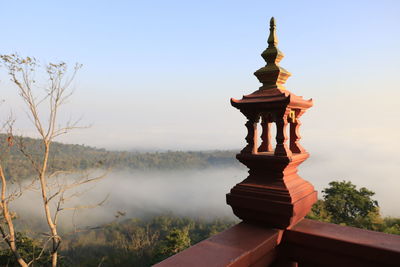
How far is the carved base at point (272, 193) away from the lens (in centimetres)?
160

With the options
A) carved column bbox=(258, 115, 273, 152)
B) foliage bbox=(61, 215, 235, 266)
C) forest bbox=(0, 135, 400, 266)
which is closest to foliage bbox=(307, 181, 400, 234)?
forest bbox=(0, 135, 400, 266)

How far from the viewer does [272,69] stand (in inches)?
75.7

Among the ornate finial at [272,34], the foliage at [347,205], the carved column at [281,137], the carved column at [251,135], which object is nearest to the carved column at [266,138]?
the carved column at [251,135]

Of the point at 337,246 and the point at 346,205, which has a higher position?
the point at 337,246

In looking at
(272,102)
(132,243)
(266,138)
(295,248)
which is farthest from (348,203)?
(132,243)

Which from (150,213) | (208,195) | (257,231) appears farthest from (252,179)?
(208,195)

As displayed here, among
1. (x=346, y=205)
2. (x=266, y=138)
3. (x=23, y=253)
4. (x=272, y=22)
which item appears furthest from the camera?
(x=346, y=205)

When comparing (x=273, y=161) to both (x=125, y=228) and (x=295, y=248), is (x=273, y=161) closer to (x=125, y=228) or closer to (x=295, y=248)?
(x=295, y=248)

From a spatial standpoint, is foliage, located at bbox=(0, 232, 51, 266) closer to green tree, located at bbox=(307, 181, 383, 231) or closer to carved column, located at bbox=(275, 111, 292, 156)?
carved column, located at bbox=(275, 111, 292, 156)

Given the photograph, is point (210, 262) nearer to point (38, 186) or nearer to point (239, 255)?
point (239, 255)

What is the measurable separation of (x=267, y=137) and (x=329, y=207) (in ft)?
84.8

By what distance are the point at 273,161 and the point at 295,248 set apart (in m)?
0.58

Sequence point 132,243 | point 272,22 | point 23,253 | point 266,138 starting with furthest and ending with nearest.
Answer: point 132,243
point 23,253
point 266,138
point 272,22

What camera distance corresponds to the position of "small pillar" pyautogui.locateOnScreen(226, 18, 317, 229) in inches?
64.1
